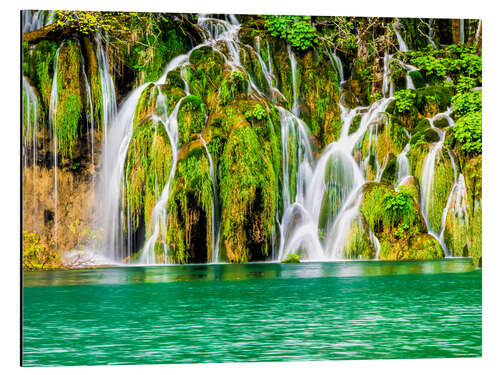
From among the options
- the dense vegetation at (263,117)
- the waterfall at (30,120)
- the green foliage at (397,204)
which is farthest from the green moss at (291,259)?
the waterfall at (30,120)

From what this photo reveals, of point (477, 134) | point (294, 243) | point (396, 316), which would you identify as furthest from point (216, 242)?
point (477, 134)

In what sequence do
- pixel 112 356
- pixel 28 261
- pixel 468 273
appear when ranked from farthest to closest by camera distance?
1. pixel 468 273
2. pixel 28 261
3. pixel 112 356

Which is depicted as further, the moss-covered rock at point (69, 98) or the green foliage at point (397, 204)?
the green foliage at point (397, 204)

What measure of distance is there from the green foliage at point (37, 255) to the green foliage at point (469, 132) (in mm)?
5036

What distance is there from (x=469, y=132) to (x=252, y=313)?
3.73 metres

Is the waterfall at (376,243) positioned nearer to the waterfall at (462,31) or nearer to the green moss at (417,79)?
the green moss at (417,79)

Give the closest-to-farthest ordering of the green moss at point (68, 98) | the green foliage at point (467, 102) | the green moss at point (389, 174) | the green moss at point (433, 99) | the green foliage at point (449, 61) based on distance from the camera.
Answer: the green moss at point (68, 98), the green foliage at point (449, 61), the green foliage at point (467, 102), the green moss at point (389, 174), the green moss at point (433, 99)

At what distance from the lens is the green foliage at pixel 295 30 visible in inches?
376

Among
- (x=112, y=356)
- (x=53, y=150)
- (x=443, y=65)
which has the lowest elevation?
(x=112, y=356)

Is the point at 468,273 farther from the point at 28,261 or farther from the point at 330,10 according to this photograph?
the point at 28,261

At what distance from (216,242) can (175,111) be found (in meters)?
1.77

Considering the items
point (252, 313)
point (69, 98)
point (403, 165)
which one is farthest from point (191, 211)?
point (403, 165)

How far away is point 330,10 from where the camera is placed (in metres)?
9.12

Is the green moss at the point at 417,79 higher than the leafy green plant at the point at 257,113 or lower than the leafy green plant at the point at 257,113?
higher
